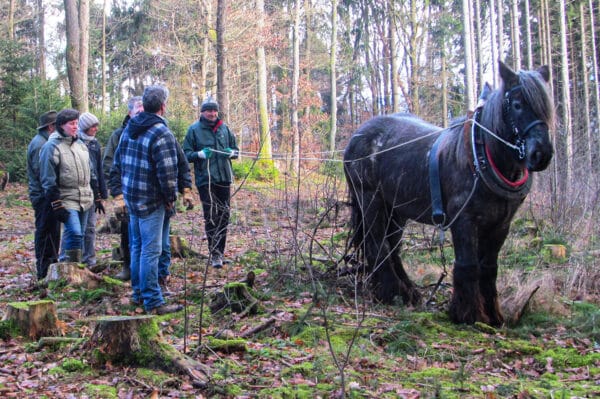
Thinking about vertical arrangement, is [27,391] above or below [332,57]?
below

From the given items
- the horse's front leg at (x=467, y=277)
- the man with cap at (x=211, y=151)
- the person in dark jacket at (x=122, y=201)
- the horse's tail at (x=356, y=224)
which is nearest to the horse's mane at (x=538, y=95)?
the horse's front leg at (x=467, y=277)

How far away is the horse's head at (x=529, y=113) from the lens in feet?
14.1

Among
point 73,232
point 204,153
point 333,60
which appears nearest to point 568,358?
point 204,153

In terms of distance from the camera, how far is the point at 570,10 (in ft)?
87.8

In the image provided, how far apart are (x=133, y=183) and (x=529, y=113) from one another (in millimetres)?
3499

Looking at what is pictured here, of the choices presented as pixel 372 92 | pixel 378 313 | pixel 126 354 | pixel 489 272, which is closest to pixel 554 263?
pixel 489 272

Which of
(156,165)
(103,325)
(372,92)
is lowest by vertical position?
(103,325)

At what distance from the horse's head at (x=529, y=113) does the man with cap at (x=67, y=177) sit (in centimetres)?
473

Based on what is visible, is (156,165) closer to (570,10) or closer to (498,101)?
(498,101)

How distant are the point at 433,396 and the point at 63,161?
4.99 m

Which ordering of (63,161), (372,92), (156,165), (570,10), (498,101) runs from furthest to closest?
(372,92), (570,10), (63,161), (156,165), (498,101)

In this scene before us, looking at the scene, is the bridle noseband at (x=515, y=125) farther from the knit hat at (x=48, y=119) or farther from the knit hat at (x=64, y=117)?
the knit hat at (x=48, y=119)

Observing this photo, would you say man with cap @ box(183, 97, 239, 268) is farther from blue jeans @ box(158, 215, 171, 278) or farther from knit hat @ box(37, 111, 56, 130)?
knit hat @ box(37, 111, 56, 130)

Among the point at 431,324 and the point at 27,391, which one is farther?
the point at 431,324
